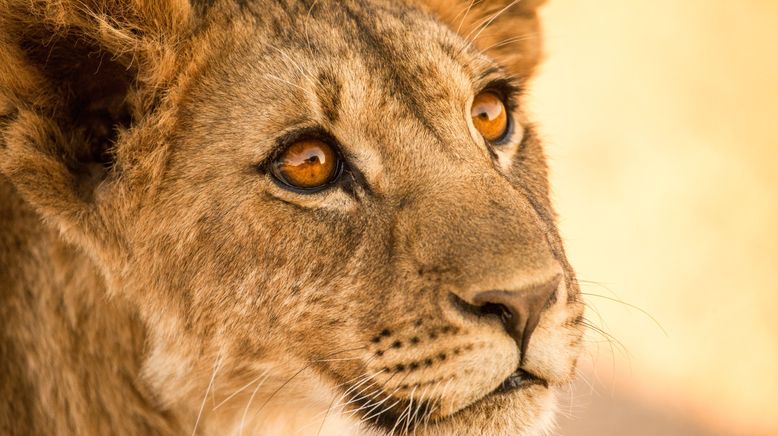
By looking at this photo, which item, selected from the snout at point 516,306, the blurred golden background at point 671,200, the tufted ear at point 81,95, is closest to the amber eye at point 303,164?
the tufted ear at point 81,95

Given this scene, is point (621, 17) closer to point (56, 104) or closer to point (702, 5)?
point (702, 5)

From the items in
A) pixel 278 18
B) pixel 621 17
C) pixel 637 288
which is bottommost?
pixel 637 288

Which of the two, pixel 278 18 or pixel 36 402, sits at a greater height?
pixel 278 18

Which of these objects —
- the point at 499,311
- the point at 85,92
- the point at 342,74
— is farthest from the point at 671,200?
the point at 85,92

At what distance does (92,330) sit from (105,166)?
1.44 feet

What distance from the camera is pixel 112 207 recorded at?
2.49 m

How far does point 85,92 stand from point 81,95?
0.04 ft

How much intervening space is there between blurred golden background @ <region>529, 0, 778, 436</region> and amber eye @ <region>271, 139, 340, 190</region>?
90.3 inches

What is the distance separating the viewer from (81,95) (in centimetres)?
253

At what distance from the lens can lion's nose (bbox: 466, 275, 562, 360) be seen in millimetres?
2230

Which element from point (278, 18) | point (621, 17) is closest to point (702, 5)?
point (621, 17)

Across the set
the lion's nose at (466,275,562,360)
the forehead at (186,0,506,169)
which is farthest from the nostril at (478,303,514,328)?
the forehead at (186,0,506,169)

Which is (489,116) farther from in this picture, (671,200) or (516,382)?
(671,200)

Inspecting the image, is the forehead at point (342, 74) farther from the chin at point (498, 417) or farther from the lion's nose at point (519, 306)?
the chin at point (498, 417)
